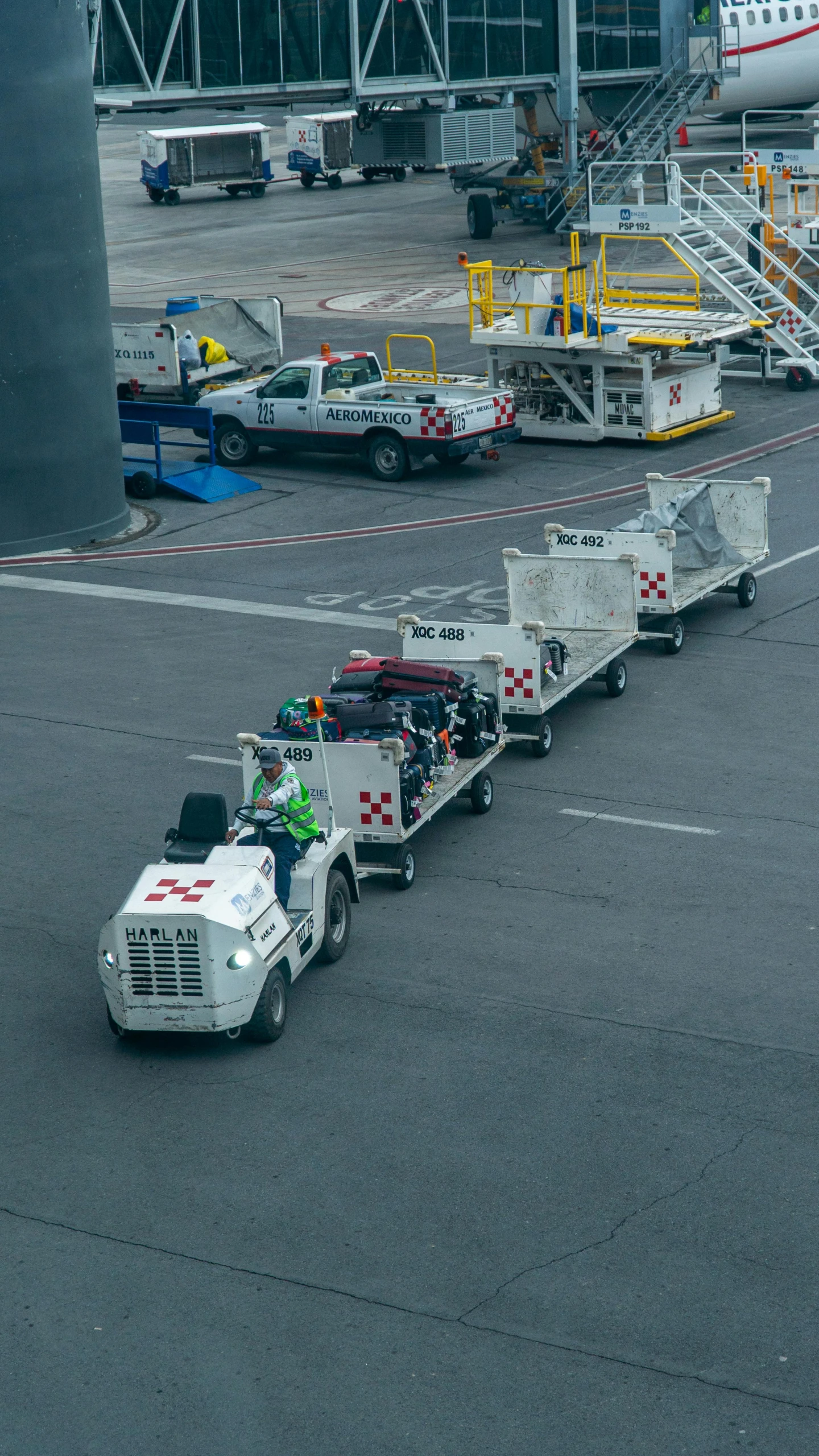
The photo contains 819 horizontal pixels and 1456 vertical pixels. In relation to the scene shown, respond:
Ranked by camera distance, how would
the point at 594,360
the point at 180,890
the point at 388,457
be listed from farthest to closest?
1. the point at 594,360
2. the point at 388,457
3. the point at 180,890

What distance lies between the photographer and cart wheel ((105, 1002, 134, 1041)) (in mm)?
12141

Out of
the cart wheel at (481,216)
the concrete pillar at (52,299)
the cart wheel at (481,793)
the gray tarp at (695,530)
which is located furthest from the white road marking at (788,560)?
the cart wheel at (481,216)

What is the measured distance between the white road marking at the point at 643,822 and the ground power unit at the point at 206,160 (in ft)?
180

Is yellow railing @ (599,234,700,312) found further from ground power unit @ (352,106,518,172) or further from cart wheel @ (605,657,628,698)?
cart wheel @ (605,657,628,698)

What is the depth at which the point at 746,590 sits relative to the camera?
74.9 ft

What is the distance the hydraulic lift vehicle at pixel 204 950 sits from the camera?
11695 mm

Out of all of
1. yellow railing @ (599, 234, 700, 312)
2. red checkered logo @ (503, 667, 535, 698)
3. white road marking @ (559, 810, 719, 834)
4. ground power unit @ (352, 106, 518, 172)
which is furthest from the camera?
ground power unit @ (352, 106, 518, 172)

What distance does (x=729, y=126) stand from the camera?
72750mm

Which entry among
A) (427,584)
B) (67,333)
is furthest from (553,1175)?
(67,333)

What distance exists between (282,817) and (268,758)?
0.49m

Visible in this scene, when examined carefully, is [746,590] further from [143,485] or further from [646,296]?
[646,296]

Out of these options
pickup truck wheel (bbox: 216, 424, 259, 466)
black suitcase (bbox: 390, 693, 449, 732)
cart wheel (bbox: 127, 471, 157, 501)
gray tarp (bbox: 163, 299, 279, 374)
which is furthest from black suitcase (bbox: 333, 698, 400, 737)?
gray tarp (bbox: 163, 299, 279, 374)

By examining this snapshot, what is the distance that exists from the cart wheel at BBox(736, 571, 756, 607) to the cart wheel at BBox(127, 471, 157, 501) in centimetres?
1197

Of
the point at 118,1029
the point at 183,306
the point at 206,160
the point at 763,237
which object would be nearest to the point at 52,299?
the point at 183,306
